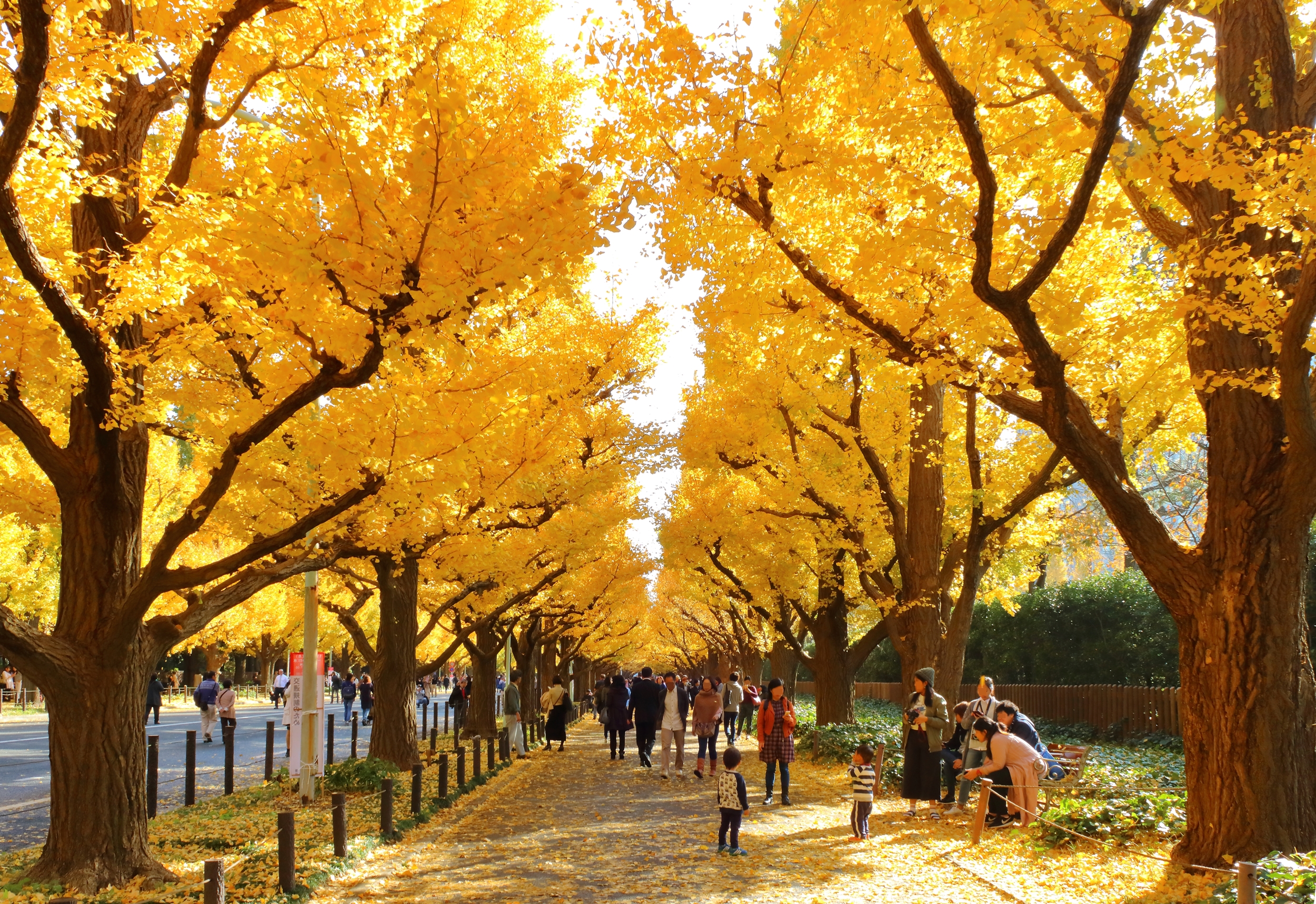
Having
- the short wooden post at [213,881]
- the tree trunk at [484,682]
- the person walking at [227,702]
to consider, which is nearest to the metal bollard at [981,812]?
the short wooden post at [213,881]

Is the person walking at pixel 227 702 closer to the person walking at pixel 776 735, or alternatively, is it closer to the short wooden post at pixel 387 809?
the short wooden post at pixel 387 809

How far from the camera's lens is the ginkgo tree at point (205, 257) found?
548 cm

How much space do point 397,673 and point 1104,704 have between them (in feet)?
50.6

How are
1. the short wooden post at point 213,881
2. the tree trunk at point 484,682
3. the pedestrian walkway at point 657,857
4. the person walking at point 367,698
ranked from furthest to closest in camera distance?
the person walking at point 367,698, the tree trunk at point 484,682, the pedestrian walkway at point 657,857, the short wooden post at point 213,881

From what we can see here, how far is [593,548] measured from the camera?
1981 cm

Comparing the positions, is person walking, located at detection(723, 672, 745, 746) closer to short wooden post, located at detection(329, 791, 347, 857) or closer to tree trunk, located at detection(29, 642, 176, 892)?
short wooden post, located at detection(329, 791, 347, 857)

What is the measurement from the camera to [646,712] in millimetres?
17766

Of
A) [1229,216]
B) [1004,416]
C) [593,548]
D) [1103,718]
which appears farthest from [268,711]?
[1229,216]

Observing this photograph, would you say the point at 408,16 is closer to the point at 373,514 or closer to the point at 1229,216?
Result: the point at 373,514

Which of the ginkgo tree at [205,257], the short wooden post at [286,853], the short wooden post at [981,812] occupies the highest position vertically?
the ginkgo tree at [205,257]

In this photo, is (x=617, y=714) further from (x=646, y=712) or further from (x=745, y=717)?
(x=745, y=717)

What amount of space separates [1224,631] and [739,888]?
3968mm

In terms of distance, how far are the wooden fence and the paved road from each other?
1140 centimetres

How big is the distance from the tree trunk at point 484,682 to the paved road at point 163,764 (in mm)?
2579
